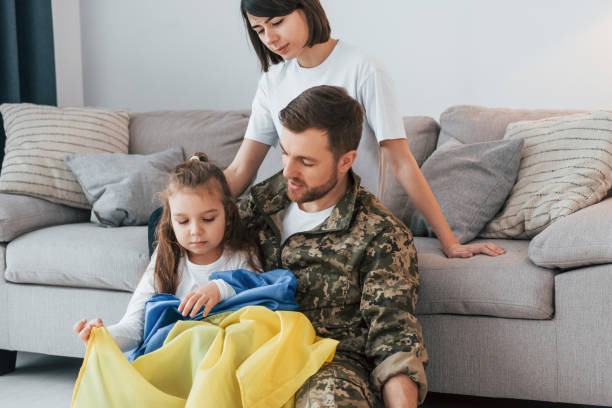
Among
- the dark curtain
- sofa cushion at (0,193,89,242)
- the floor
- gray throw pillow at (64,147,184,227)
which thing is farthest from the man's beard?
the dark curtain

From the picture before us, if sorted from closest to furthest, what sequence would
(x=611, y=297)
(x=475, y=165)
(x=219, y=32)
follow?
(x=611, y=297), (x=475, y=165), (x=219, y=32)

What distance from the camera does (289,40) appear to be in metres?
1.63

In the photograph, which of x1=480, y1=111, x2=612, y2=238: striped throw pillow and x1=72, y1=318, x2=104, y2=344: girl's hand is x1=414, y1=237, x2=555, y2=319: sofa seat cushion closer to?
x1=480, y1=111, x2=612, y2=238: striped throw pillow

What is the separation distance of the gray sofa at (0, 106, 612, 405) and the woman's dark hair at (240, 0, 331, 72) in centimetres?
32

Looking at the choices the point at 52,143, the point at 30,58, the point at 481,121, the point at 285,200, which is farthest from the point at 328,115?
the point at 30,58

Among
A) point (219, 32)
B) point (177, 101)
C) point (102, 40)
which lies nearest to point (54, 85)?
point (102, 40)

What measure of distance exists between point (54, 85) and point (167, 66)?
544mm

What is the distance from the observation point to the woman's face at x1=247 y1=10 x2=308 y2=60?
5.27ft

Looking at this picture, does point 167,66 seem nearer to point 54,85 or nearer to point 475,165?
point 54,85

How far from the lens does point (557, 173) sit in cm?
207

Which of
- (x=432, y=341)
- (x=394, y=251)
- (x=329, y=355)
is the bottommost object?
(x=432, y=341)

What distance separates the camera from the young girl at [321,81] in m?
1.63

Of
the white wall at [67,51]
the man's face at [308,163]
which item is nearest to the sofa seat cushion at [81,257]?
the man's face at [308,163]

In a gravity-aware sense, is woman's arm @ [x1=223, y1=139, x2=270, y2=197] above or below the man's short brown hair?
below
